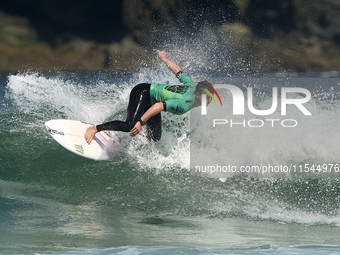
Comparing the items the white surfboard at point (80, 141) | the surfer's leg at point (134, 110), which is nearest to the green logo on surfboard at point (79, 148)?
the white surfboard at point (80, 141)

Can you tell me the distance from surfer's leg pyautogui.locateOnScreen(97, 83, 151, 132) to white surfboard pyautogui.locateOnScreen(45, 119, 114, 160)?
0.48m

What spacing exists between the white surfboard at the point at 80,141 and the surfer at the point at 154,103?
33cm

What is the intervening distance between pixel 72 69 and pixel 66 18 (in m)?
4.54

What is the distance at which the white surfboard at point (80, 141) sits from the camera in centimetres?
621

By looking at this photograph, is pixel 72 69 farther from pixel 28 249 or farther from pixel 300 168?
pixel 28 249

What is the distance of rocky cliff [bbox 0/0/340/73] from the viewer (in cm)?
2412

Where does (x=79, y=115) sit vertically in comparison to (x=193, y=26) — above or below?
below

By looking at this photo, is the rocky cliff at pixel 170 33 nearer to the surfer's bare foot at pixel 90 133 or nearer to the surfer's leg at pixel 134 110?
the surfer's leg at pixel 134 110

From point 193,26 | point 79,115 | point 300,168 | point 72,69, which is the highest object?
point 193,26

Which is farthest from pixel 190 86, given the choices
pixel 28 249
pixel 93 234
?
pixel 28 249

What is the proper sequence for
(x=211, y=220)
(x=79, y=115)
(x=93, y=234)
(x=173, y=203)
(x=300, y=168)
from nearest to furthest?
(x=93, y=234) < (x=211, y=220) < (x=173, y=203) < (x=300, y=168) < (x=79, y=115)

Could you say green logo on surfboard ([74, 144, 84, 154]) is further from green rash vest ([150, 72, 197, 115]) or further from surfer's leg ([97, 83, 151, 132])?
green rash vest ([150, 72, 197, 115])

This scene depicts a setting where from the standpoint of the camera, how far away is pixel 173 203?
5066 mm

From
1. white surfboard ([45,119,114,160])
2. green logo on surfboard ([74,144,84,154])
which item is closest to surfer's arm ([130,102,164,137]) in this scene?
white surfboard ([45,119,114,160])
